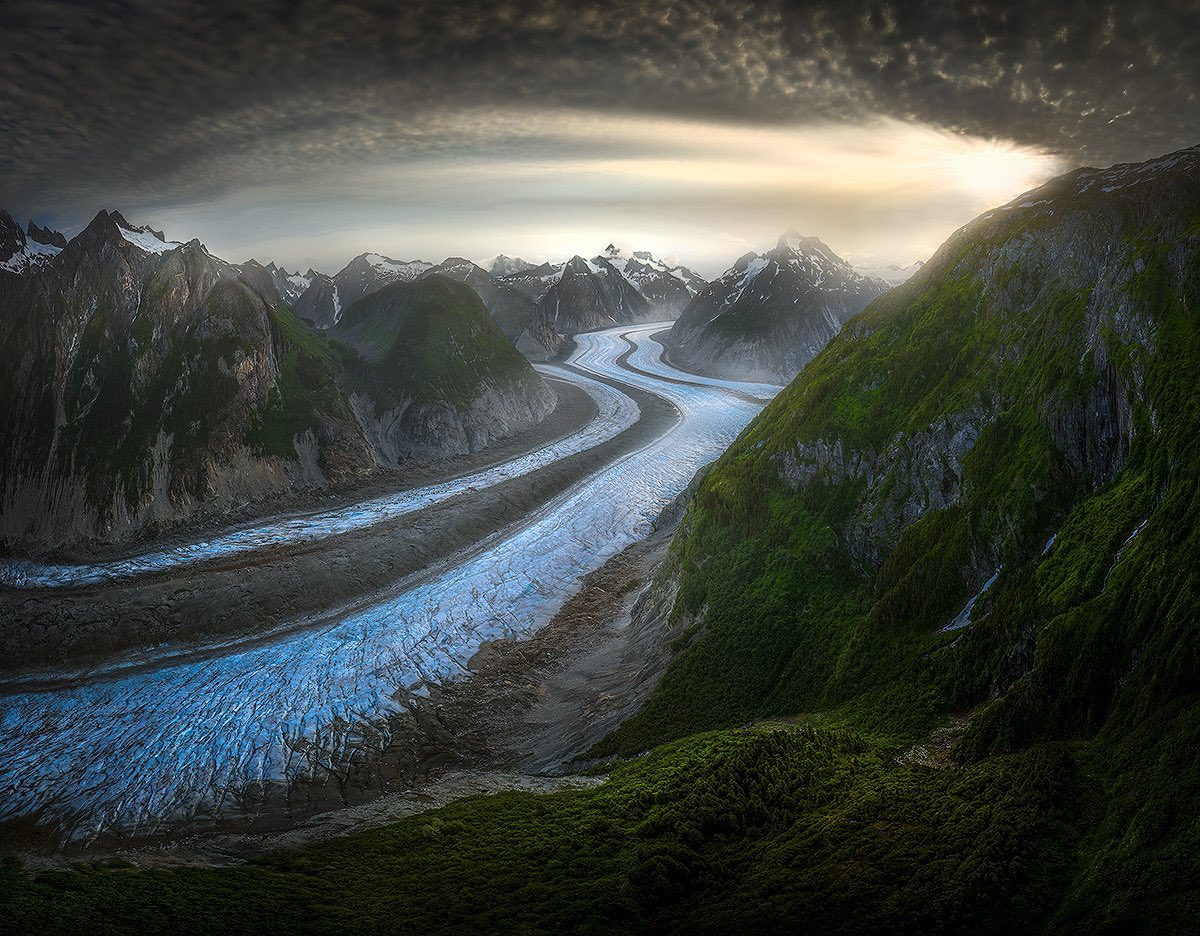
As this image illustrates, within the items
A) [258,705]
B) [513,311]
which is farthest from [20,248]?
[513,311]

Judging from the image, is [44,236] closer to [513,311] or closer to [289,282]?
[513,311]

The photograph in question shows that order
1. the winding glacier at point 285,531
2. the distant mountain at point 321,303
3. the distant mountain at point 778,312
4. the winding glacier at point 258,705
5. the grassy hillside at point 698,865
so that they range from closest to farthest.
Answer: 1. the grassy hillside at point 698,865
2. the winding glacier at point 258,705
3. the winding glacier at point 285,531
4. the distant mountain at point 778,312
5. the distant mountain at point 321,303

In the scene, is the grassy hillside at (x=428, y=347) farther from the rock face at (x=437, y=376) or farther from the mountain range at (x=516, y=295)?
the mountain range at (x=516, y=295)

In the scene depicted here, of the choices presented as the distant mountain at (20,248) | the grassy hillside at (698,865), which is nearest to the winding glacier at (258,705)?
the grassy hillside at (698,865)

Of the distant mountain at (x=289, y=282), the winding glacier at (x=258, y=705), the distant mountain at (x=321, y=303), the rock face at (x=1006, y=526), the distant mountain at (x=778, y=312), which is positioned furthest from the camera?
the distant mountain at (x=289, y=282)

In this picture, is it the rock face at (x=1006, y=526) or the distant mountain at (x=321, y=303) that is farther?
the distant mountain at (x=321, y=303)

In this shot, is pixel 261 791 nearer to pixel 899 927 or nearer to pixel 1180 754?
pixel 899 927

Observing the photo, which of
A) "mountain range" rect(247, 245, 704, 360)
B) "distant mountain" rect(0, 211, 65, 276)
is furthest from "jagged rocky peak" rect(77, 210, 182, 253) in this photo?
"mountain range" rect(247, 245, 704, 360)
